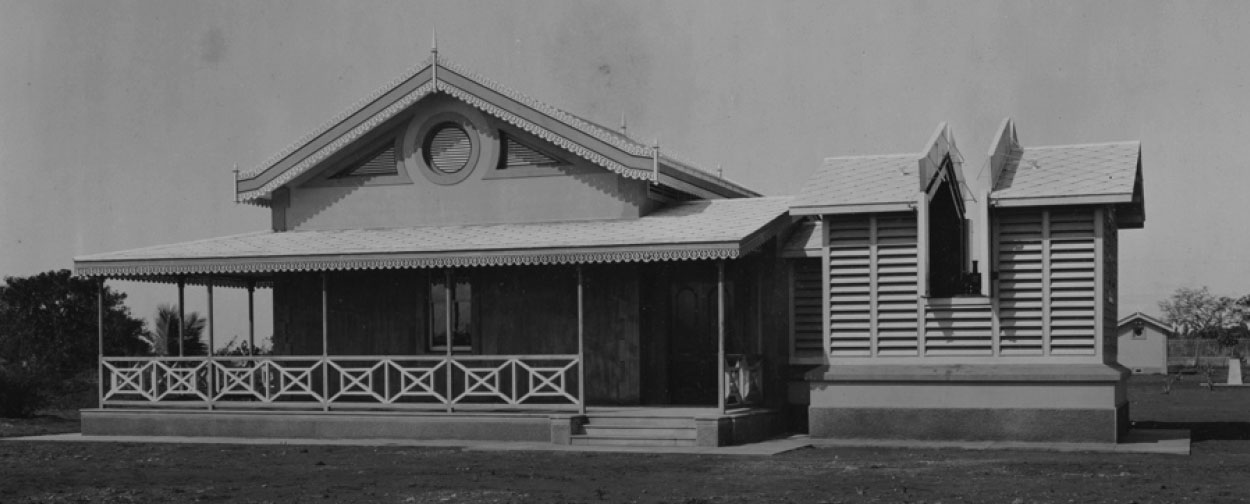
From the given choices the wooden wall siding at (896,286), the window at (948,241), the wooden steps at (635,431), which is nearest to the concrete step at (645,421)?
the wooden steps at (635,431)

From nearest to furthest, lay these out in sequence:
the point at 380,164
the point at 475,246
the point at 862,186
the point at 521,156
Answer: the point at 862,186 → the point at 475,246 → the point at 521,156 → the point at 380,164

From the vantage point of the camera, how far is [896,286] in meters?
20.8

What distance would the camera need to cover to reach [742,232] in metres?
20.9

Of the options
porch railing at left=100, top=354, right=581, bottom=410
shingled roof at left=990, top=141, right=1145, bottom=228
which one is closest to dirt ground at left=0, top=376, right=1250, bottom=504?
porch railing at left=100, top=354, right=581, bottom=410

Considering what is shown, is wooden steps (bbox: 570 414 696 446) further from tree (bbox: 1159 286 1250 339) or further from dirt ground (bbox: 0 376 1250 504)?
tree (bbox: 1159 286 1250 339)

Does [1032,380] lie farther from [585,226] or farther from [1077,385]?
[585,226]

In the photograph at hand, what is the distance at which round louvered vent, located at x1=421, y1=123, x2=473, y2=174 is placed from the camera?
2472cm

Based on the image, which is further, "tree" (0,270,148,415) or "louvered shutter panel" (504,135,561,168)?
"tree" (0,270,148,415)

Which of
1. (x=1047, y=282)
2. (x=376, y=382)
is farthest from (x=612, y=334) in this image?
(x=1047, y=282)

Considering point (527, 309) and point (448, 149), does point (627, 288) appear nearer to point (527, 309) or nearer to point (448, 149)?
point (527, 309)

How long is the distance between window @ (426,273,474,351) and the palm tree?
13425mm

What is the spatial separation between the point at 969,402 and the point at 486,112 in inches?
334

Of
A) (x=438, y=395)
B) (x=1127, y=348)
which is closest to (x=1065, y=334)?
(x=438, y=395)

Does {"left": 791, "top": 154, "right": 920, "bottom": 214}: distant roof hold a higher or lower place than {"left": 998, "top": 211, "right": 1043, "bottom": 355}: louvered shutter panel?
higher
